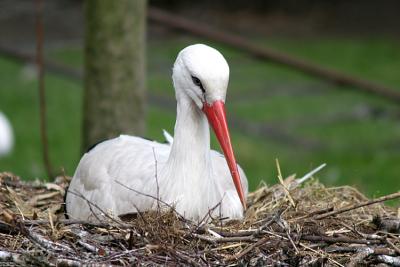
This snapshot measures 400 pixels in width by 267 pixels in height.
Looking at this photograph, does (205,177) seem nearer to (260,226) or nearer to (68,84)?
(260,226)

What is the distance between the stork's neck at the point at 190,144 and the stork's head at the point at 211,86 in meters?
0.14

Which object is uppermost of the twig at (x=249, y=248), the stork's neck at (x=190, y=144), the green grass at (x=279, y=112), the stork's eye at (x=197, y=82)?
the stork's eye at (x=197, y=82)

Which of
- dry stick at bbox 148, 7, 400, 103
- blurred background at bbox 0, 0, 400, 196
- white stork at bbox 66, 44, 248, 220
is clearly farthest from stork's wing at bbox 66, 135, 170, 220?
dry stick at bbox 148, 7, 400, 103

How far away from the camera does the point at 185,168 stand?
5660 millimetres

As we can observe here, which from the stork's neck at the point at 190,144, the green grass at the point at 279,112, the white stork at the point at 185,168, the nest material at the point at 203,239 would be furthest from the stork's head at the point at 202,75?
the green grass at the point at 279,112

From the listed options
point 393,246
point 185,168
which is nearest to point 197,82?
point 185,168

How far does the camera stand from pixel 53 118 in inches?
548

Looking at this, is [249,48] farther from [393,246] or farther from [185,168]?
[393,246]

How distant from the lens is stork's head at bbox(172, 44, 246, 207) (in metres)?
5.34

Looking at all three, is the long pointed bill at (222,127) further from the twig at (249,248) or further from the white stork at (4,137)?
the white stork at (4,137)

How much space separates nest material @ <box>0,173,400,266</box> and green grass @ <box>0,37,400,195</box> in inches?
154

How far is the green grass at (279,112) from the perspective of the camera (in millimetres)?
11570

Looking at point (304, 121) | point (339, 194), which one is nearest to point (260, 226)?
point (339, 194)

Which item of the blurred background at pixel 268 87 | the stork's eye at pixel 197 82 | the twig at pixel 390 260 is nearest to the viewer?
the twig at pixel 390 260
